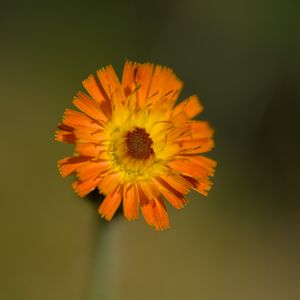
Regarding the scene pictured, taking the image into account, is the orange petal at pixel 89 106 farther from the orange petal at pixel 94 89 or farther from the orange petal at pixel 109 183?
the orange petal at pixel 109 183

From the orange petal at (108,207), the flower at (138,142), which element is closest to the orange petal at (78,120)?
the flower at (138,142)

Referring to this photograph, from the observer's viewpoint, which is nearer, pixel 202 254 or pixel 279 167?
pixel 202 254

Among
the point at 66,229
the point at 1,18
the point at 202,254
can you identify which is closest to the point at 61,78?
the point at 1,18

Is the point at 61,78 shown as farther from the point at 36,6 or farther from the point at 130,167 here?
the point at 130,167

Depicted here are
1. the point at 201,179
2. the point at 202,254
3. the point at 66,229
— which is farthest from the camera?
the point at 202,254

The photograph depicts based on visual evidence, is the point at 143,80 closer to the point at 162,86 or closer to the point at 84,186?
the point at 162,86

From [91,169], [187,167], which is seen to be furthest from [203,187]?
[91,169]

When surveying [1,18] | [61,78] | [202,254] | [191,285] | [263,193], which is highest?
[1,18]
